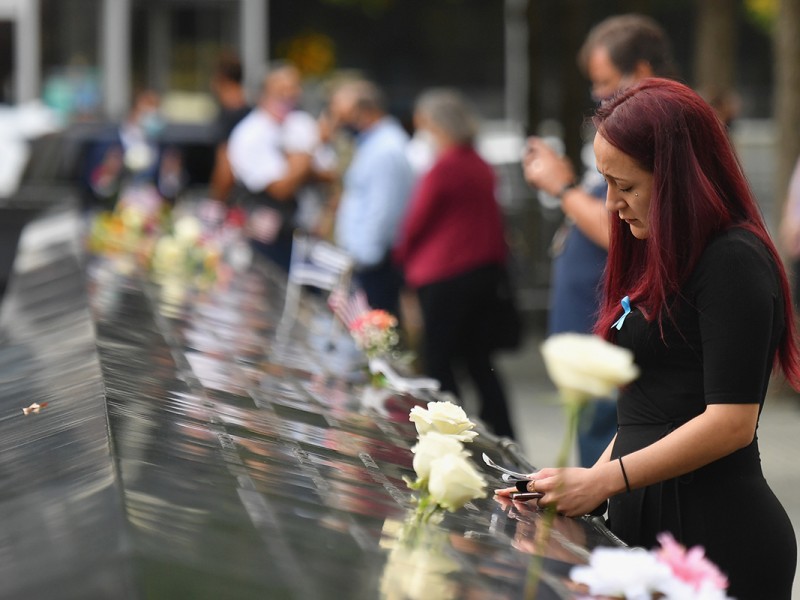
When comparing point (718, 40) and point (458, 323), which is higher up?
point (718, 40)

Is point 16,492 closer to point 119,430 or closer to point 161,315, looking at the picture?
point 119,430

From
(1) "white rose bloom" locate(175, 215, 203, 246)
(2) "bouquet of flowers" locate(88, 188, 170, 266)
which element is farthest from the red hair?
(2) "bouquet of flowers" locate(88, 188, 170, 266)

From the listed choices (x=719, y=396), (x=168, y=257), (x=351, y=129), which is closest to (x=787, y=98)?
(x=351, y=129)

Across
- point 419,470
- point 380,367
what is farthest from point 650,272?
point 380,367

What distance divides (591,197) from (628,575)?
124 inches

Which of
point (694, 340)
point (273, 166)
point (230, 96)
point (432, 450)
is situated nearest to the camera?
point (432, 450)

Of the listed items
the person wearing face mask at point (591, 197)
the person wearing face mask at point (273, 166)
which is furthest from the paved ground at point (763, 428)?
the person wearing face mask at point (273, 166)

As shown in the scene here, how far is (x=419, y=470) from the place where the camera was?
7.95ft

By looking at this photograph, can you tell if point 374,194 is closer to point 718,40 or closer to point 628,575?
point 718,40

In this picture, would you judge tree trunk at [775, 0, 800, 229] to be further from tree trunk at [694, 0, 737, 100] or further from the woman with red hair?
the woman with red hair

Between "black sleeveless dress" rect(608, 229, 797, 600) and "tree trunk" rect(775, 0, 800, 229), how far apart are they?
7.73 m

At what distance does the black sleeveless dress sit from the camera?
2.65 metres

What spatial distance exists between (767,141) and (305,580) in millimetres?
18150

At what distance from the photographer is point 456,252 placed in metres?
7.83
